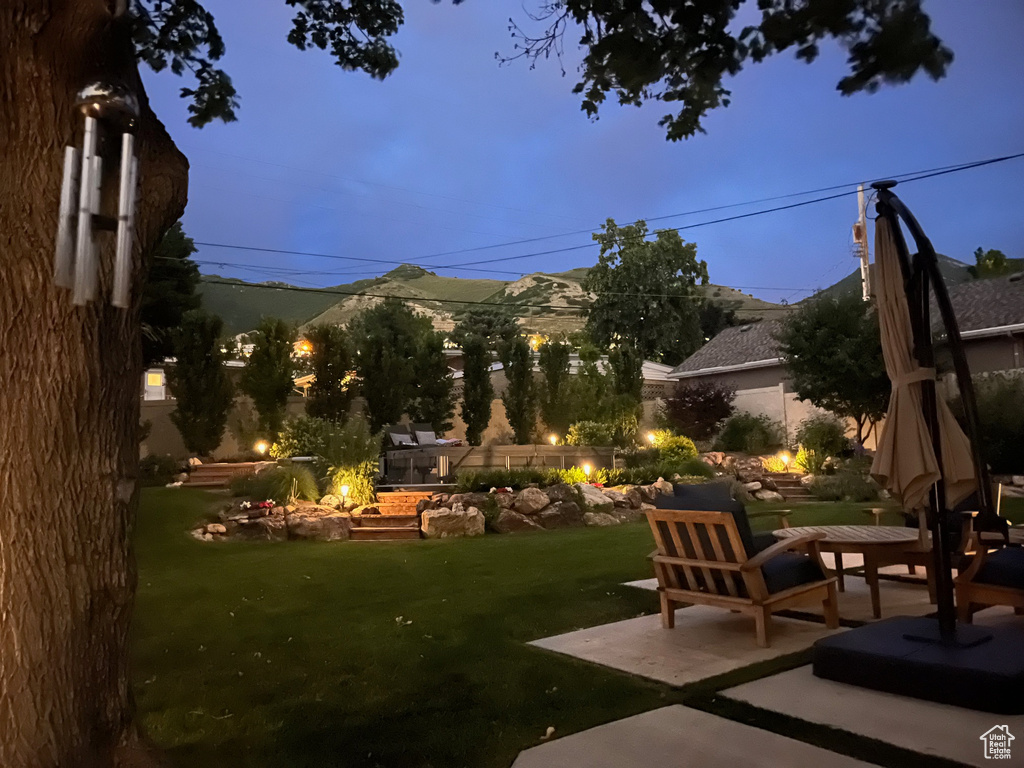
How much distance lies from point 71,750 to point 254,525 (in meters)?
8.48

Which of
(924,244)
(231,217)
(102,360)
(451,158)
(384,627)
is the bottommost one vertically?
(384,627)

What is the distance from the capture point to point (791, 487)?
1541 cm

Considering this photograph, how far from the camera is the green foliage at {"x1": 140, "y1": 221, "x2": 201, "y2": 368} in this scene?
19.1m

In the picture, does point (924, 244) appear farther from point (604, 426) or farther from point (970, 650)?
point (604, 426)

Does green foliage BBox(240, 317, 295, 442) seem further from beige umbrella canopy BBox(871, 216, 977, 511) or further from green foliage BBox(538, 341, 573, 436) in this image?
beige umbrella canopy BBox(871, 216, 977, 511)

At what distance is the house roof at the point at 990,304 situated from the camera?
1706 centimetres

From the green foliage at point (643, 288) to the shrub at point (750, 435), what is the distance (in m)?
14.4

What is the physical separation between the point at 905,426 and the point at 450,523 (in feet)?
25.7

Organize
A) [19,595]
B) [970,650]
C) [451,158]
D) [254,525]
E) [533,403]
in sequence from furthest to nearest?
[451,158]
[533,403]
[254,525]
[970,650]
[19,595]

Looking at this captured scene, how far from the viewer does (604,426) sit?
58.5 feet

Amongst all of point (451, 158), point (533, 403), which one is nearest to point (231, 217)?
point (451, 158)

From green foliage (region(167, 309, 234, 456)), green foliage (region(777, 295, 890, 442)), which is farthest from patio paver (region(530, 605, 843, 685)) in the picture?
green foliage (region(167, 309, 234, 456))

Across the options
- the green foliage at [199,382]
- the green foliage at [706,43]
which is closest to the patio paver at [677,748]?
the green foliage at [706,43]

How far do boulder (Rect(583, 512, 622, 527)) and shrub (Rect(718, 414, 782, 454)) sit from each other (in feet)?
27.1
